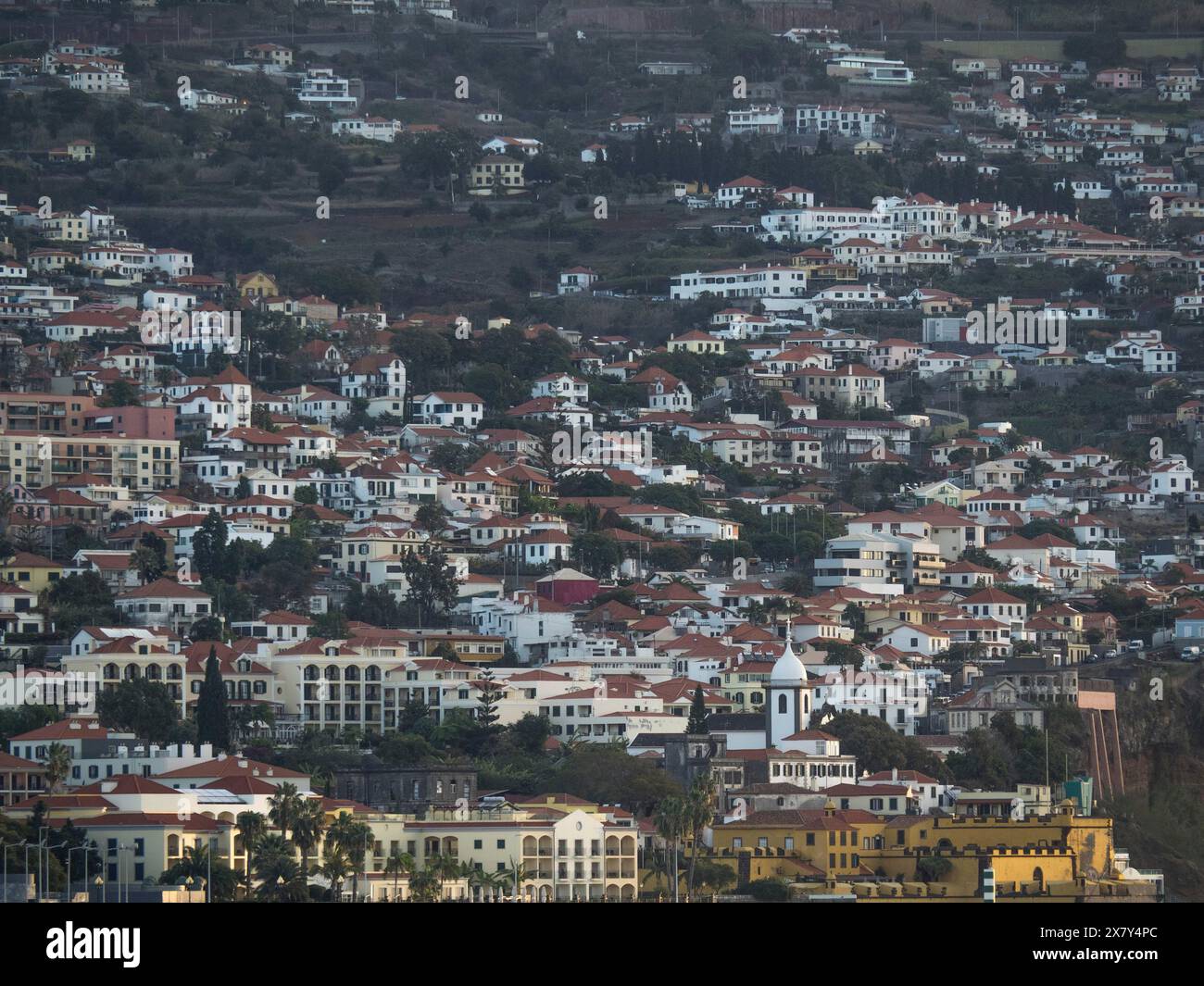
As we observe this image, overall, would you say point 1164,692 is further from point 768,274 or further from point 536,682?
point 768,274

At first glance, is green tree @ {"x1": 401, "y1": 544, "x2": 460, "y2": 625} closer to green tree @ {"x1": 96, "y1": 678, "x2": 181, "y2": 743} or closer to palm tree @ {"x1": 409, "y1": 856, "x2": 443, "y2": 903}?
green tree @ {"x1": 96, "y1": 678, "x2": 181, "y2": 743}

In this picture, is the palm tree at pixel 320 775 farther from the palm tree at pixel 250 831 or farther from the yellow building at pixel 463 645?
the yellow building at pixel 463 645

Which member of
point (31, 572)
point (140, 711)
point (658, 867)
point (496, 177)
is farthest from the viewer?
point (496, 177)

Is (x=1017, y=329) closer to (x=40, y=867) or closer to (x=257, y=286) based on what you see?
(x=257, y=286)

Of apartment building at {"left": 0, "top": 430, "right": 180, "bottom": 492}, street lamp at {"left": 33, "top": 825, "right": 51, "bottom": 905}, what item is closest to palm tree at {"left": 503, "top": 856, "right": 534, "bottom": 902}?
street lamp at {"left": 33, "top": 825, "right": 51, "bottom": 905}
